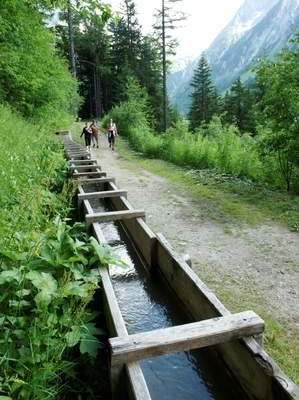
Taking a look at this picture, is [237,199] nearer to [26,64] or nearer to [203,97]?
[26,64]

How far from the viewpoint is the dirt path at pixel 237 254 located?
14.2 ft

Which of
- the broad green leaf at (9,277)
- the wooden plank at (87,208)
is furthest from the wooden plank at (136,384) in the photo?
the wooden plank at (87,208)

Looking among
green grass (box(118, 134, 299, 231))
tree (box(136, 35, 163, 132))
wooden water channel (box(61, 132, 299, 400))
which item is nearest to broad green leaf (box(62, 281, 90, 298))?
wooden water channel (box(61, 132, 299, 400))

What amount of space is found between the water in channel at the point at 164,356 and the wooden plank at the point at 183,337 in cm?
46

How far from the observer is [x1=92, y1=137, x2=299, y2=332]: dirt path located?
4.32 meters

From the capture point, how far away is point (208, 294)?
296 centimetres

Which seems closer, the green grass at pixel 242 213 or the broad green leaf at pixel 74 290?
the broad green leaf at pixel 74 290

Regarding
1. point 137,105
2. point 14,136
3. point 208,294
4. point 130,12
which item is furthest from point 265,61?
point 130,12

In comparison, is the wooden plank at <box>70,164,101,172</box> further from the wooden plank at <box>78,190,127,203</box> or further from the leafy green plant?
the leafy green plant

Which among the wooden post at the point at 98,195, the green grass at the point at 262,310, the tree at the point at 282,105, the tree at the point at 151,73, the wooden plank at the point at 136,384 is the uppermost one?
the tree at the point at 151,73

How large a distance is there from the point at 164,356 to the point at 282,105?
7421mm

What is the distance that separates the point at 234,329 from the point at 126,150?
18.6 metres

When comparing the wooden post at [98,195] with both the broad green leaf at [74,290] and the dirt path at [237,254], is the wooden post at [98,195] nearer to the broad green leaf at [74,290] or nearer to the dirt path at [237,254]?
the dirt path at [237,254]

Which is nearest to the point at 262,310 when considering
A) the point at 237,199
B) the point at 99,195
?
the point at 99,195
